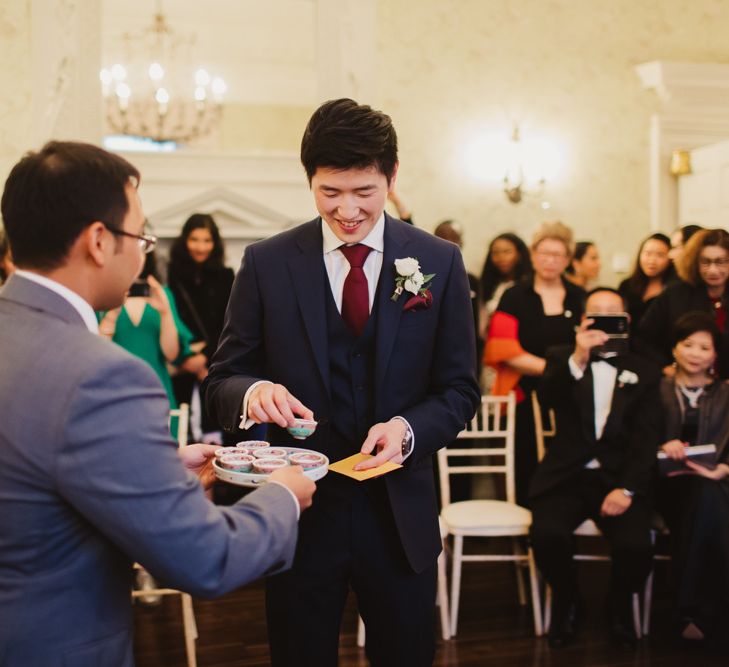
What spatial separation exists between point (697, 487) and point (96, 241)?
3.16 meters

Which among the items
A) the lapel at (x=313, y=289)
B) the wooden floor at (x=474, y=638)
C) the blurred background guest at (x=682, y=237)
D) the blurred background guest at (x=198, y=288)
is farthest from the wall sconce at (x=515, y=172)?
the lapel at (x=313, y=289)

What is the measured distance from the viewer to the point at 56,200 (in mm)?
1272

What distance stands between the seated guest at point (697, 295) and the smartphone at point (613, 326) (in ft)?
2.01

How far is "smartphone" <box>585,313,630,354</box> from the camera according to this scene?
3.71 m

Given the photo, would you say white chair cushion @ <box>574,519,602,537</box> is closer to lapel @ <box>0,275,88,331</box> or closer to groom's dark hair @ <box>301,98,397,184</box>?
groom's dark hair @ <box>301,98,397,184</box>

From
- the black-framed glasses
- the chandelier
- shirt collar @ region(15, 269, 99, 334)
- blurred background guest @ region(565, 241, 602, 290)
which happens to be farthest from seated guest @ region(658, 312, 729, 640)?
the chandelier

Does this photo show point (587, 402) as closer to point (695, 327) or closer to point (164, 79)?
point (695, 327)

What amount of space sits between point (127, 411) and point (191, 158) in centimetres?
529

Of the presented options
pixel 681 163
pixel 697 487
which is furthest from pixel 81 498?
pixel 681 163

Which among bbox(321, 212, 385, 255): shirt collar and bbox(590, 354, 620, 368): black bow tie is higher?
bbox(321, 212, 385, 255): shirt collar

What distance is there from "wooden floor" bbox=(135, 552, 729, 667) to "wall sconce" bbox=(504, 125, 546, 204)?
3.07 metres

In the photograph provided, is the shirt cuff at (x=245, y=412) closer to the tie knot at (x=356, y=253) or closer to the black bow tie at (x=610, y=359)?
the tie knot at (x=356, y=253)

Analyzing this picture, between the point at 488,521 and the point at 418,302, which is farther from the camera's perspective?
the point at 488,521

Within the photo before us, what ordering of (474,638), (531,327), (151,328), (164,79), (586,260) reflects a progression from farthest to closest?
(164,79), (586,260), (531,327), (151,328), (474,638)
